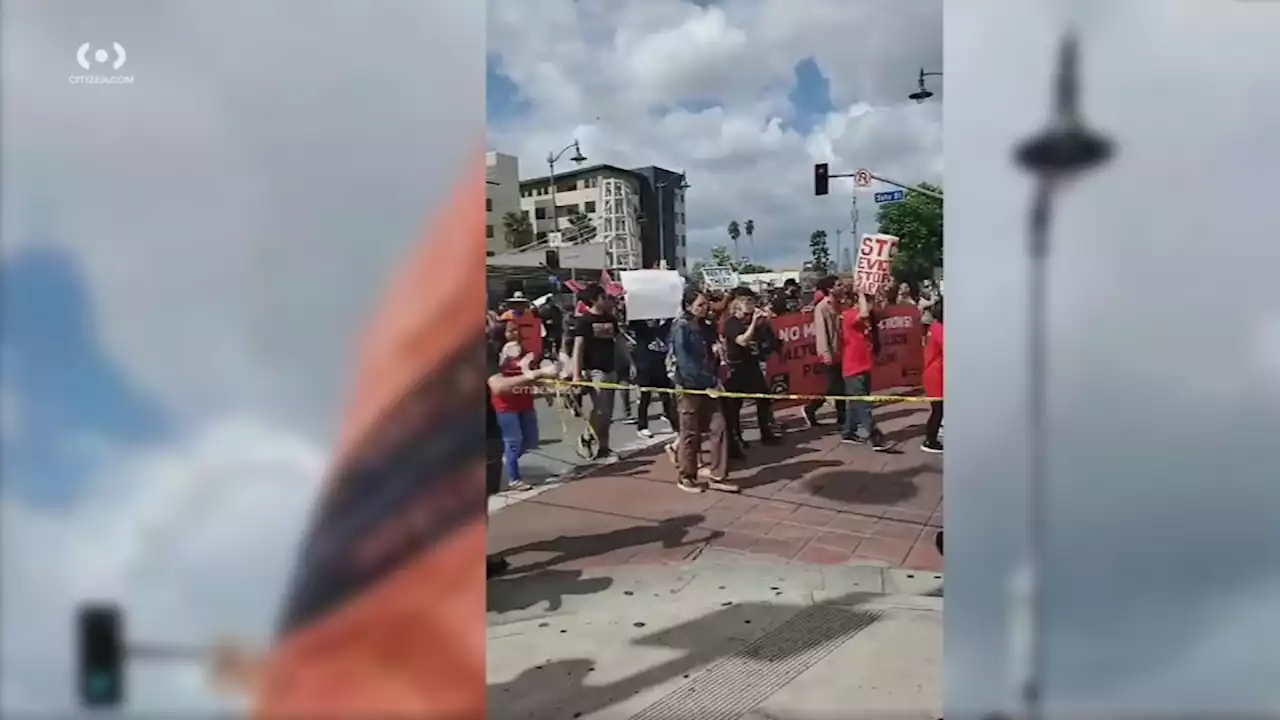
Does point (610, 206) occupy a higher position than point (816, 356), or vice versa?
point (610, 206)

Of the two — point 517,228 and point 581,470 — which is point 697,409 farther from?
point 517,228

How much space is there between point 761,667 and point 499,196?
5.01 ft

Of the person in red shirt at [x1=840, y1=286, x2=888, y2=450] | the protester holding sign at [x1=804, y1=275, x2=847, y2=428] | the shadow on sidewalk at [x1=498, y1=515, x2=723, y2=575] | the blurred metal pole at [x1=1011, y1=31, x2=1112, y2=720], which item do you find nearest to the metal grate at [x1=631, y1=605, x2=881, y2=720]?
the blurred metal pole at [x1=1011, y1=31, x2=1112, y2=720]

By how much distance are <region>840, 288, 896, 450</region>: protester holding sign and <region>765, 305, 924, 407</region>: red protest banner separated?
0.35 metres

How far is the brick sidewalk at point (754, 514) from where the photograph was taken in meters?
3.64

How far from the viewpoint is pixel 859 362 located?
18.2 feet

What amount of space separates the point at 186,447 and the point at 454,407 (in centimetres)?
52

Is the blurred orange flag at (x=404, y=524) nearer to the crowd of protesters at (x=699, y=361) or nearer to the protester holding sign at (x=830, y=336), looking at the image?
the crowd of protesters at (x=699, y=361)

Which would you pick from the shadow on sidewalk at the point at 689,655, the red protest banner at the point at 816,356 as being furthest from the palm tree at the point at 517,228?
the red protest banner at the point at 816,356

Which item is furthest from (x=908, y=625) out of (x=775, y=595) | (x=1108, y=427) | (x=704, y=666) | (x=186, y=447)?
(x=186, y=447)

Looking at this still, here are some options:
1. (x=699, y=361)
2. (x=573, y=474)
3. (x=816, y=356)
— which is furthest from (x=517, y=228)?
(x=816, y=356)

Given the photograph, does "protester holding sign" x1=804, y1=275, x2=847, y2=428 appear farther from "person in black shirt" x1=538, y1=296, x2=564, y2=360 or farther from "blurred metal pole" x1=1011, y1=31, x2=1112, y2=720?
"blurred metal pole" x1=1011, y1=31, x2=1112, y2=720

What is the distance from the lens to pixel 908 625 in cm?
280

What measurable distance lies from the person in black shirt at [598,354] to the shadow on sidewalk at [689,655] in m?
1.99
